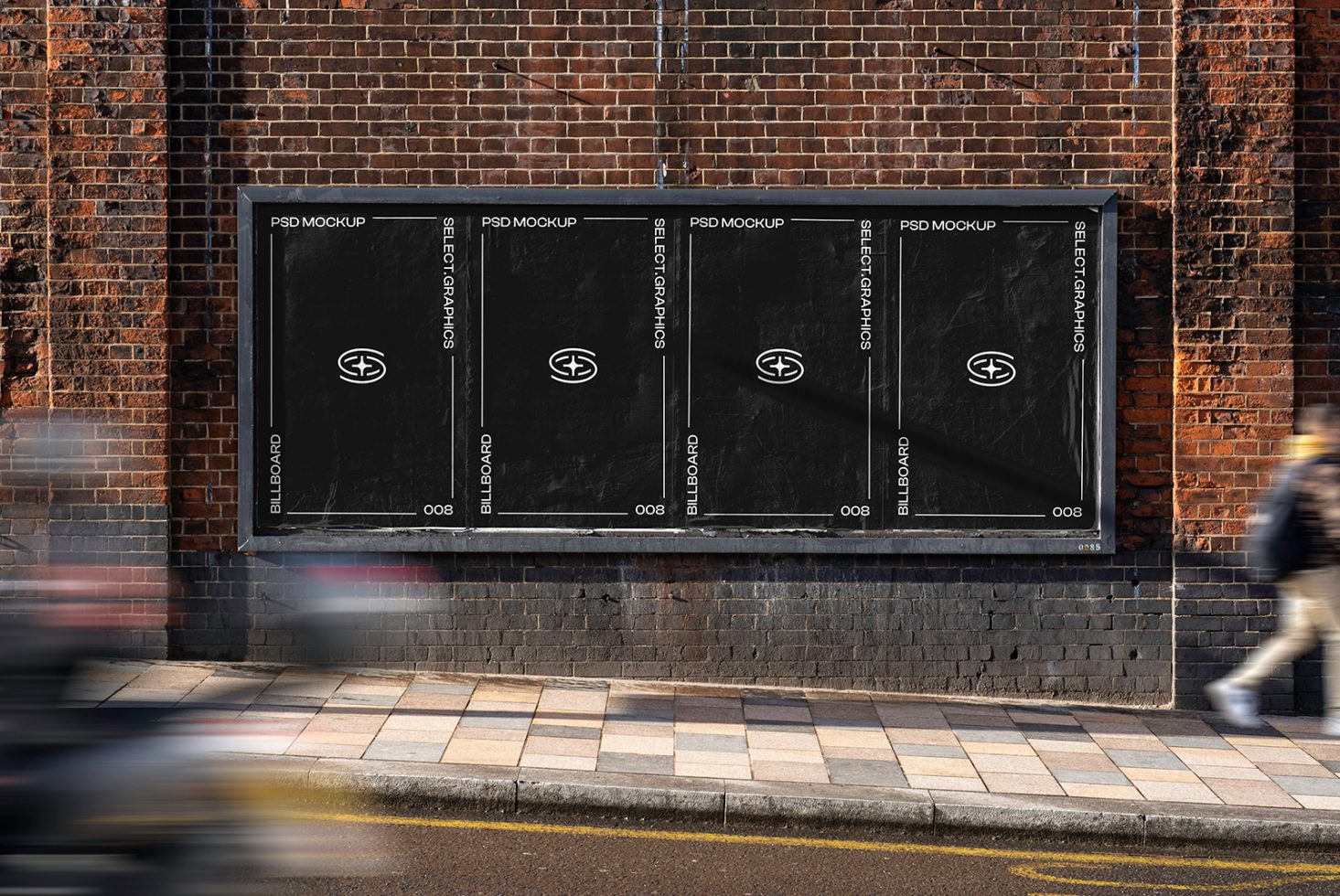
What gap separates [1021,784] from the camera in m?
6.75

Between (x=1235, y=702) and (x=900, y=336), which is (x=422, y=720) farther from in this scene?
(x=1235, y=702)

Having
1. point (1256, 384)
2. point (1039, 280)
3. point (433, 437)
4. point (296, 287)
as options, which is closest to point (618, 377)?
point (433, 437)

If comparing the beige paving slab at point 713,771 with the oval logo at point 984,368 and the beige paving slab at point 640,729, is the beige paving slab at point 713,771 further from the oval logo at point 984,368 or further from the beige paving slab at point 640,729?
the oval logo at point 984,368

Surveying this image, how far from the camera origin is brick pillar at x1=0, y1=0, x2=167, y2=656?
8703mm

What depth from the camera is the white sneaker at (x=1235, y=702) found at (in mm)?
7746

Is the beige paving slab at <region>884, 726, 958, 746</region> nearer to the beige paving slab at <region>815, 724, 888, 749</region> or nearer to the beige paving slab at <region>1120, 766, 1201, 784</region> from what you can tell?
the beige paving slab at <region>815, 724, 888, 749</region>

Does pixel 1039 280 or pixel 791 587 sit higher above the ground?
pixel 1039 280

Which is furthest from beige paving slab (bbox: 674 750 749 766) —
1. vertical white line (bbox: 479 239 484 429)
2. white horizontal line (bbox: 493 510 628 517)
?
vertical white line (bbox: 479 239 484 429)

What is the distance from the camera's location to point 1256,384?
8711 mm

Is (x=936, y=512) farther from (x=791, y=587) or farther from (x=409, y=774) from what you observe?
(x=409, y=774)

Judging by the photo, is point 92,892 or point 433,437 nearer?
point 92,892

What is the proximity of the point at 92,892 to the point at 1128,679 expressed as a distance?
7042mm

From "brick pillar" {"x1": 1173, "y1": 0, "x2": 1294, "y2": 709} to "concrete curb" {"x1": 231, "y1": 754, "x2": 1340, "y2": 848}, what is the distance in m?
2.57

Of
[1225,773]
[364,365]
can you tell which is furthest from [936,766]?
[364,365]
